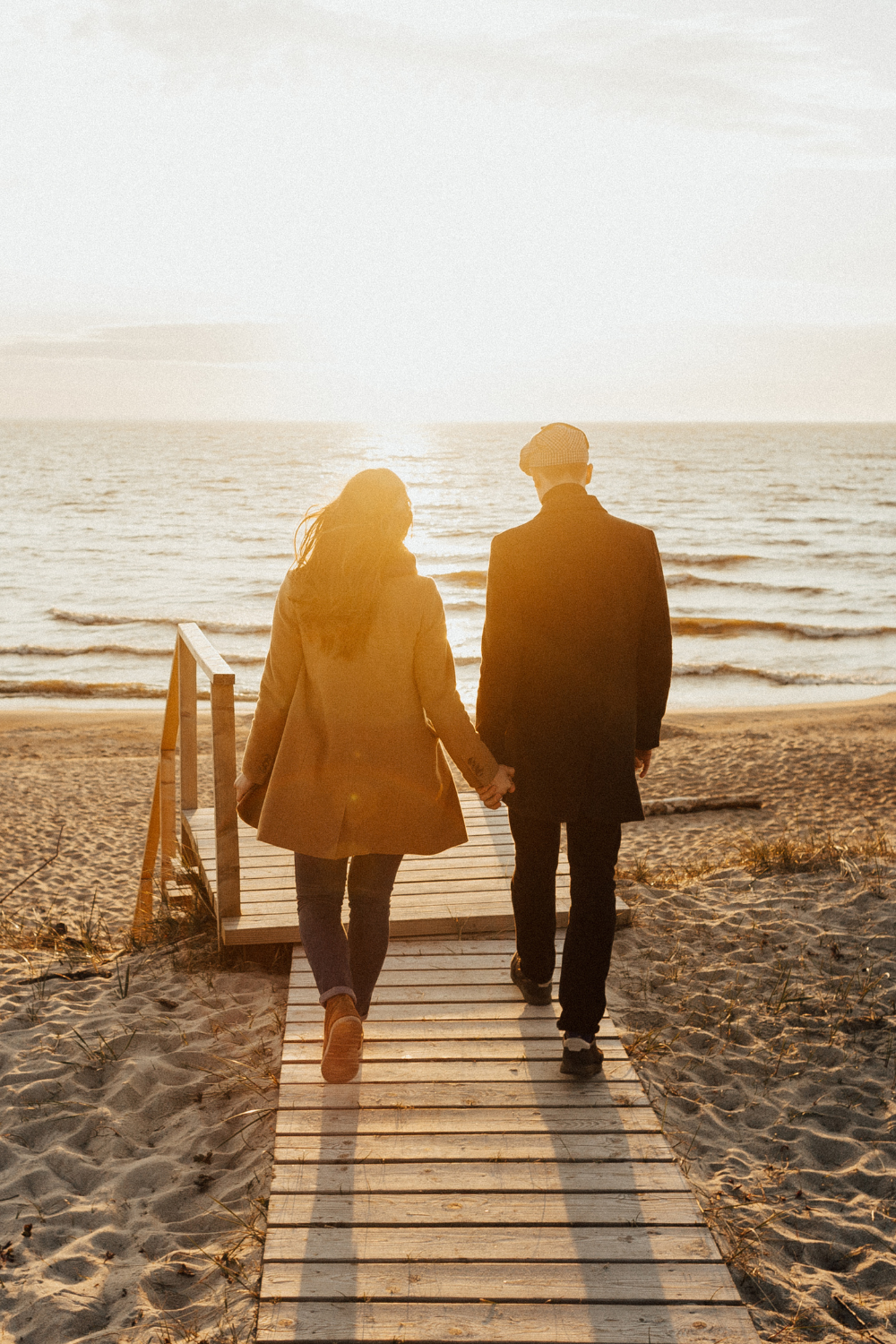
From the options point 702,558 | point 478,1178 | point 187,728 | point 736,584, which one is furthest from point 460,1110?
point 702,558

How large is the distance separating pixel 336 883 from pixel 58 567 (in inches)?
973

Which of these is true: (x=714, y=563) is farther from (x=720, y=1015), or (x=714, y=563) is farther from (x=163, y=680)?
(x=720, y=1015)

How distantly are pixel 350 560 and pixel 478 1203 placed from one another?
63.4 inches

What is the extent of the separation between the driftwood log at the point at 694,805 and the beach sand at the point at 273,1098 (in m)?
2.28

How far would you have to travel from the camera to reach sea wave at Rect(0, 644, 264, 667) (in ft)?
55.8

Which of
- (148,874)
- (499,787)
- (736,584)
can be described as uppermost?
(499,787)

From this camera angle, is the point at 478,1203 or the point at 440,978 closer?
the point at 478,1203

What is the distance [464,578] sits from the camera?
25.1 metres

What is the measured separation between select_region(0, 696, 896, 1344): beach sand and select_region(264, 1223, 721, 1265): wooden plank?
184mm

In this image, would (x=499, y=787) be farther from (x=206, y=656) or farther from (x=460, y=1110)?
(x=206, y=656)

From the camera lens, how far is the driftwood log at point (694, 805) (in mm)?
8469

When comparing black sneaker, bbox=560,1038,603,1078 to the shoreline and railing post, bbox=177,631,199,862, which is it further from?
the shoreline

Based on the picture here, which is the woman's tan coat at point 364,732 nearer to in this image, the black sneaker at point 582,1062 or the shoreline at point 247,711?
the black sneaker at point 582,1062

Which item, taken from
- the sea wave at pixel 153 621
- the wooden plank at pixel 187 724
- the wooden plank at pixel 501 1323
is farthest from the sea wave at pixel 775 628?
the wooden plank at pixel 501 1323
